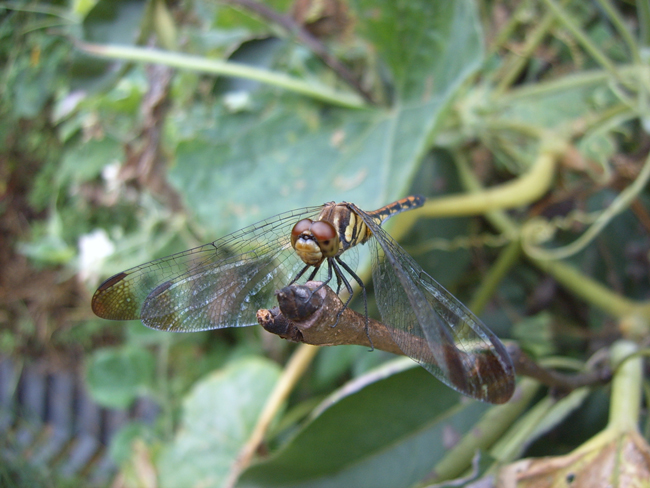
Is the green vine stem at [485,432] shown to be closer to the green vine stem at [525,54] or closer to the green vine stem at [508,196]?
the green vine stem at [508,196]

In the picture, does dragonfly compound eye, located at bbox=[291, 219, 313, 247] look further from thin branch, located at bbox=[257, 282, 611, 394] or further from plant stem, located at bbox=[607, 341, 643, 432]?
plant stem, located at bbox=[607, 341, 643, 432]

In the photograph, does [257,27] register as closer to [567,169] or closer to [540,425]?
[567,169]

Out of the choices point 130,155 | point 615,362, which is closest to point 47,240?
point 130,155

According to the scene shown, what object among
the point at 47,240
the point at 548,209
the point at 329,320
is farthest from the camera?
the point at 47,240

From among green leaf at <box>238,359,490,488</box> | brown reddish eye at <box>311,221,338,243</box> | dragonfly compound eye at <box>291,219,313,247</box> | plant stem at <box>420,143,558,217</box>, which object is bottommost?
green leaf at <box>238,359,490,488</box>

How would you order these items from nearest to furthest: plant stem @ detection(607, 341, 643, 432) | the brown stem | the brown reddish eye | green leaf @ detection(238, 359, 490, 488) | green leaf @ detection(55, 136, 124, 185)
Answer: the brown reddish eye < plant stem @ detection(607, 341, 643, 432) < green leaf @ detection(238, 359, 490, 488) < the brown stem < green leaf @ detection(55, 136, 124, 185)

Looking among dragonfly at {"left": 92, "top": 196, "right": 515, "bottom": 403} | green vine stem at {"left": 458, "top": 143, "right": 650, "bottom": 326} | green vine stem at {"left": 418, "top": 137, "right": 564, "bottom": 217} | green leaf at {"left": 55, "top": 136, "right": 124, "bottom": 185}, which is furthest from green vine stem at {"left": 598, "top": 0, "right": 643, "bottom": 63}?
green leaf at {"left": 55, "top": 136, "right": 124, "bottom": 185}

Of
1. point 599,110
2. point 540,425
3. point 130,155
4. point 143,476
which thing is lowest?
point 540,425

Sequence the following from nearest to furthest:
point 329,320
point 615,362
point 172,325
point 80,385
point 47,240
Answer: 1. point 329,320
2. point 172,325
3. point 615,362
4. point 47,240
5. point 80,385

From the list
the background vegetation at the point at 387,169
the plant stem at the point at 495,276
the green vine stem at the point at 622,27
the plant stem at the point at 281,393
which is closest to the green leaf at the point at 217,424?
the background vegetation at the point at 387,169
